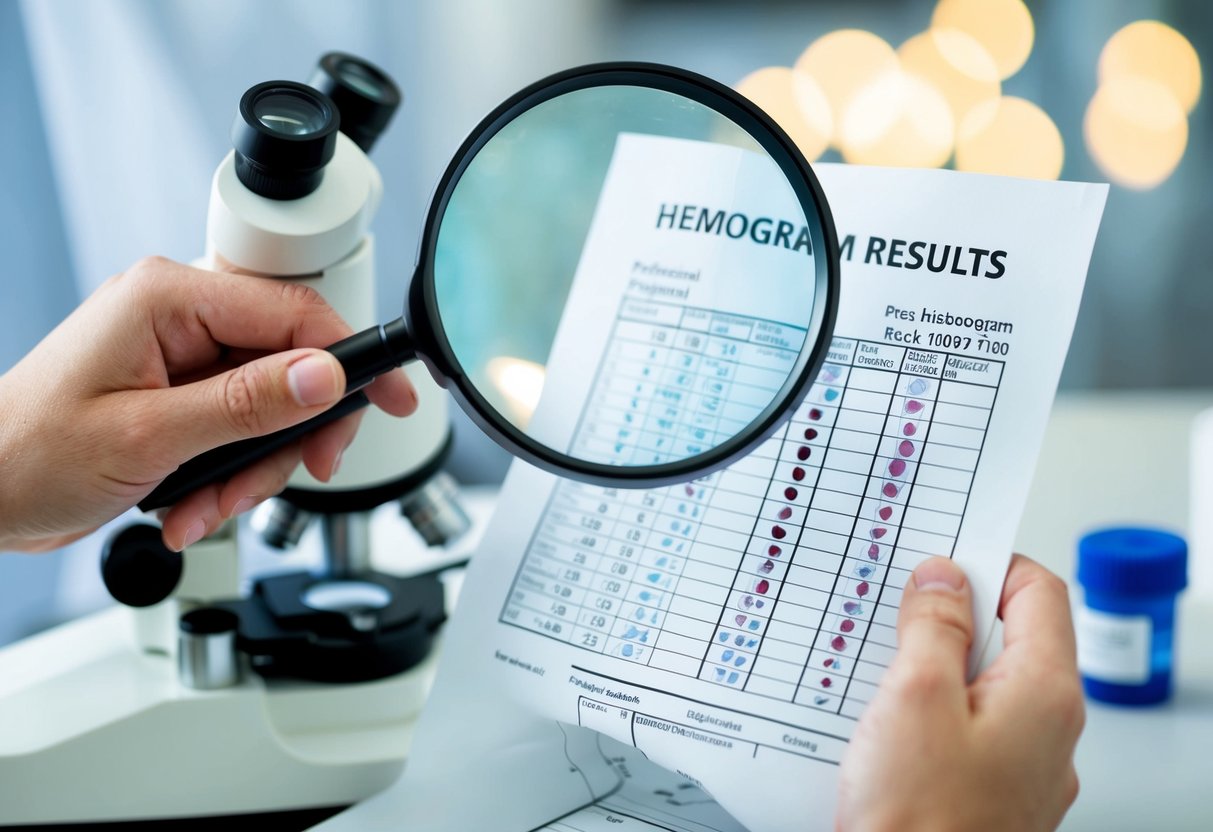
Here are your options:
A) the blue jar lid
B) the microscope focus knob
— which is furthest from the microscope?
the blue jar lid

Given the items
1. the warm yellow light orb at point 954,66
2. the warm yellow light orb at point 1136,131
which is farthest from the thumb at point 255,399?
the warm yellow light orb at point 1136,131

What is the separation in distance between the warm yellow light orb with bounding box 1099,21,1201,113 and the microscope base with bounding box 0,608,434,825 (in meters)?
2.70

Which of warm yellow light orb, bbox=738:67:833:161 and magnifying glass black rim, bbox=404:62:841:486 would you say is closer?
magnifying glass black rim, bbox=404:62:841:486

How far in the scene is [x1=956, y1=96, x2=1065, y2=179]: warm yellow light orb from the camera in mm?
2701

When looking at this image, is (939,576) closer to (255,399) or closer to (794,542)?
(794,542)

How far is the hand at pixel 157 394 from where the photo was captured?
2.38 ft

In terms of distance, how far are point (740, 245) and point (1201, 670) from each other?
590mm

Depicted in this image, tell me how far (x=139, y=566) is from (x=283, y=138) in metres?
0.36

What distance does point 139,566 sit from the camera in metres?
0.85

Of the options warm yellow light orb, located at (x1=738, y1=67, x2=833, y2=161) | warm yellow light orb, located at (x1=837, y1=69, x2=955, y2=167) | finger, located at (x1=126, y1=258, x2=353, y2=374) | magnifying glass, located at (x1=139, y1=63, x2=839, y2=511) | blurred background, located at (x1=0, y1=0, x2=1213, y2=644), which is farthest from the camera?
warm yellow light orb, located at (x1=837, y1=69, x2=955, y2=167)

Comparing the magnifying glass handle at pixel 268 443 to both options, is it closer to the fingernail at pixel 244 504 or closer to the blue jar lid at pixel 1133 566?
the fingernail at pixel 244 504

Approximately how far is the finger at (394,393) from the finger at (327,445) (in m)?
0.02

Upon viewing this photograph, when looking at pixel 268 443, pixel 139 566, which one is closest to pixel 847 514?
pixel 268 443

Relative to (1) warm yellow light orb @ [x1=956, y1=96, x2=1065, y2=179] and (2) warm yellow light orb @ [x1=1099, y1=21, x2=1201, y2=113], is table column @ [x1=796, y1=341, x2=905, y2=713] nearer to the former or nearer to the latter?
(1) warm yellow light orb @ [x1=956, y1=96, x2=1065, y2=179]
